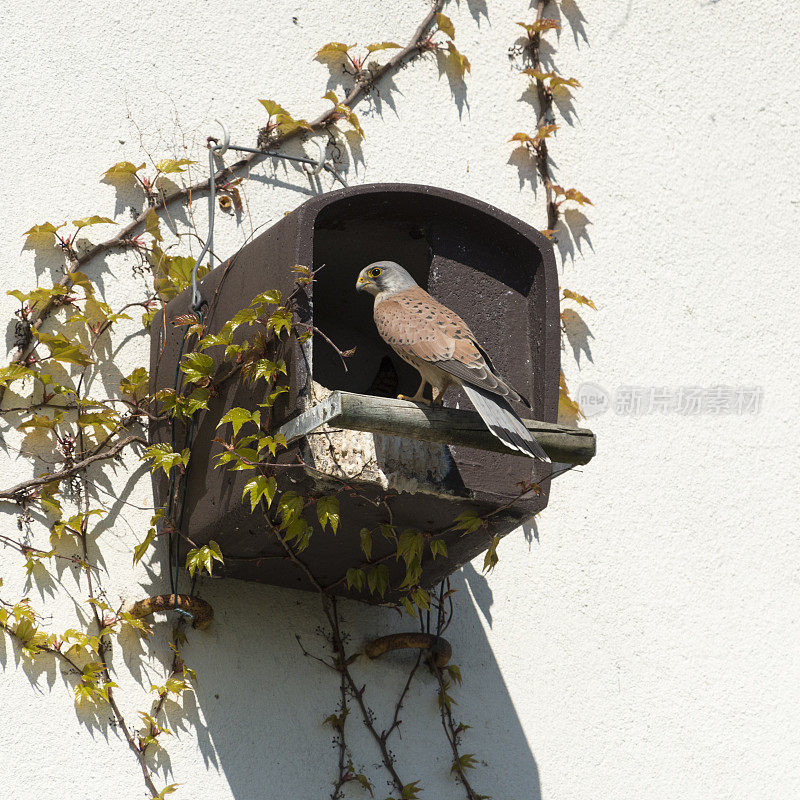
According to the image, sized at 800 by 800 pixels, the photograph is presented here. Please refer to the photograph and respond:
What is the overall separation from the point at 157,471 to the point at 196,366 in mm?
393

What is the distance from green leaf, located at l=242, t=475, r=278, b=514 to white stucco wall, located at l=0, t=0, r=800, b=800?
562 millimetres

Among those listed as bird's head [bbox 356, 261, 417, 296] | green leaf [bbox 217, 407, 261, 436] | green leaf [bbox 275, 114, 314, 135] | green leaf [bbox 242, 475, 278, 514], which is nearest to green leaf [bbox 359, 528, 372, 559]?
green leaf [bbox 242, 475, 278, 514]

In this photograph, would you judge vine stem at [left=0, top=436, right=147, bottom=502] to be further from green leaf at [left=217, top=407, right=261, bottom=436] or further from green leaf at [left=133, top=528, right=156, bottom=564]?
green leaf at [left=217, top=407, right=261, bottom=436]

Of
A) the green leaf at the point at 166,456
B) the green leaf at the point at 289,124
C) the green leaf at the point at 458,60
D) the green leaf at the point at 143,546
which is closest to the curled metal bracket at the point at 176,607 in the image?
the green leaf at the point at 143,546

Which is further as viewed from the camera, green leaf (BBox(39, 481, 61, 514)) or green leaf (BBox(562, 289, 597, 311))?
green leaf (BBox(562, 289, 597, 311))

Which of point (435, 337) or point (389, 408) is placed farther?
point (435, 337)

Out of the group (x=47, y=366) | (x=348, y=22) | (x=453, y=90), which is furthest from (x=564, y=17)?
(x=47, y=366)

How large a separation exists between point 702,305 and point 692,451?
533 mm

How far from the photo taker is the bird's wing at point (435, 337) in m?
2.34

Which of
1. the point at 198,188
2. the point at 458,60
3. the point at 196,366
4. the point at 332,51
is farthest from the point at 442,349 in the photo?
the point at 458,60

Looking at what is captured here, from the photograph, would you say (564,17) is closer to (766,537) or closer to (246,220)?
(246,220)

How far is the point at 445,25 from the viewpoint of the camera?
11.9ft

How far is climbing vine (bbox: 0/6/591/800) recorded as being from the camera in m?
2.48

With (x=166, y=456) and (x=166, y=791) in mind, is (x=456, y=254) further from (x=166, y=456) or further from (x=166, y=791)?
(x=166, y=791)
